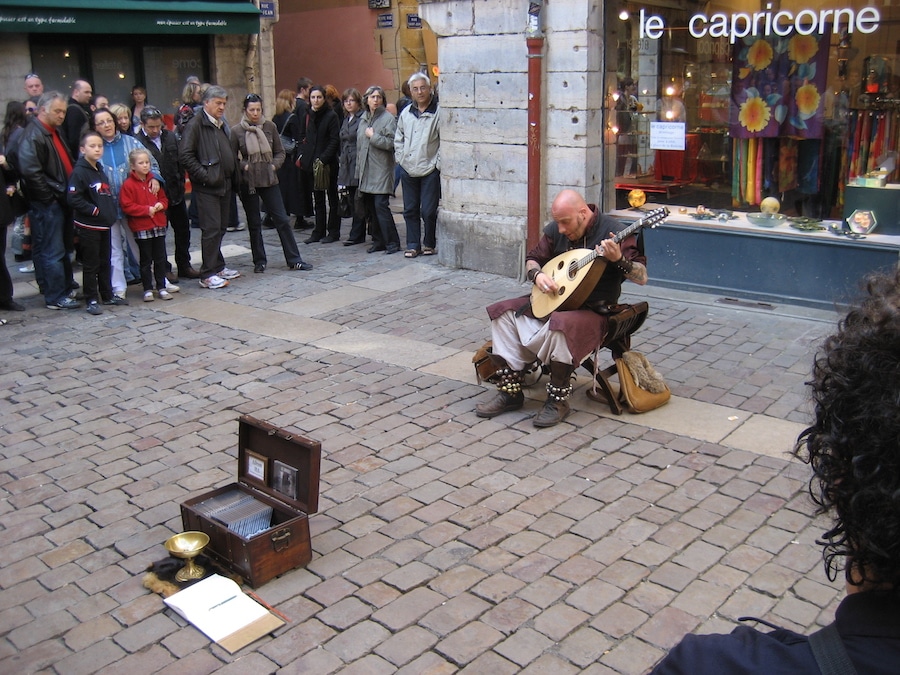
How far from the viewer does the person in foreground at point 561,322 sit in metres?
5.66

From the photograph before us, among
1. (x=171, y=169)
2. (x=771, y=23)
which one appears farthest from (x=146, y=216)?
(x=771, y=23)

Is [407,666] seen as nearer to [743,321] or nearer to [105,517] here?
[105,517]

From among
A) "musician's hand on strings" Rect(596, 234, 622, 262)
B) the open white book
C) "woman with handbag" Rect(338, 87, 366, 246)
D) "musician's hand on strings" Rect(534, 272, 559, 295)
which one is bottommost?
the open white book

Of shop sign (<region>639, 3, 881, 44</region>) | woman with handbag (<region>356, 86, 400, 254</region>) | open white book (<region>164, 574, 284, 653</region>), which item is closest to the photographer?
open white book (<region>164, 574, 284, 653</region>)

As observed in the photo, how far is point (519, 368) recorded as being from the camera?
19.4ft

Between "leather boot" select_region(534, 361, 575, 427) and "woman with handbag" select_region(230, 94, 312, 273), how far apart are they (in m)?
4.96

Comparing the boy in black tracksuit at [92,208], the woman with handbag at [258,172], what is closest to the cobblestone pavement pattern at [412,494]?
the boy in black tracksuit at [92,208]

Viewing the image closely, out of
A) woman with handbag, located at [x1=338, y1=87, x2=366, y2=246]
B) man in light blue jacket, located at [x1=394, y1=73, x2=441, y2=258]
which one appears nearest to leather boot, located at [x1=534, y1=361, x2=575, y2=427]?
man in light blue jacket, located at [x1=394, y1=73, x2=441, y2=258]

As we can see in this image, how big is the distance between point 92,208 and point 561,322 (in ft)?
15.7

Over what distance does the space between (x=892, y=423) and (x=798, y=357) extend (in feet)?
19.3

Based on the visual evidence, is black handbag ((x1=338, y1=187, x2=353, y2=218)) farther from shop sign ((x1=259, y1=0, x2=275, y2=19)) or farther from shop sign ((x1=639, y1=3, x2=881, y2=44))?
shop sign ((x1=259, y1=0, x2=275, y2=19))

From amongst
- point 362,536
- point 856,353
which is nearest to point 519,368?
point 362,536

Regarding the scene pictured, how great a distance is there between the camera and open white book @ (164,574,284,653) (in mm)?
3731

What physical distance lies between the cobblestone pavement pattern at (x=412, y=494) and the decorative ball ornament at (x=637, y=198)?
1.46m
